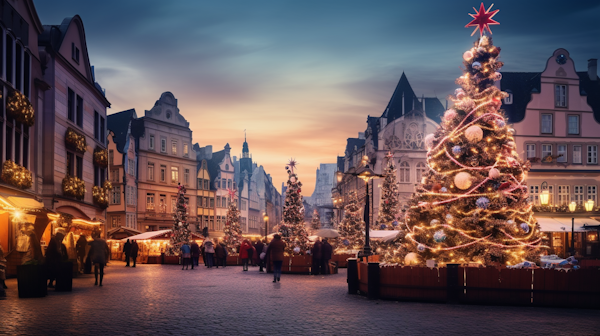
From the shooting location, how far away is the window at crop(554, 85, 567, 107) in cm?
4697

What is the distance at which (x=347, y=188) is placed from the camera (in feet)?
272

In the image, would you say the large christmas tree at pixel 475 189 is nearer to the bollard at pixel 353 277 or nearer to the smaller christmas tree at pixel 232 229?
the bollard at pixel 353 277

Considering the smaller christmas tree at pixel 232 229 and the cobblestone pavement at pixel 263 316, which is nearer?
the cobblestone pavement at pixel 263 316

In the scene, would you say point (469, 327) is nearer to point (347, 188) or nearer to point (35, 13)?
point (35, 13)

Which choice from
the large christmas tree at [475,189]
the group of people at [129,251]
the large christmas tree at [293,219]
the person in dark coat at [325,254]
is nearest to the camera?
the large christmas tree at [475,189]

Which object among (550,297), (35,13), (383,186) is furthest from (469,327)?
(383,186)

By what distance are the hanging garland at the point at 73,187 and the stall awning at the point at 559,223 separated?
2546 centimetres

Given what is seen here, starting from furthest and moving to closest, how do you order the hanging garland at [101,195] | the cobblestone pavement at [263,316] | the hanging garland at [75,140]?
the hanging garland at [101,195] → the hanging garland at [75,140] → the cobblestone pavement at [263,316]

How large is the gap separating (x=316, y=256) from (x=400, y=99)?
130 feet

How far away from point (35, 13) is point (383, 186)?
32.2 m

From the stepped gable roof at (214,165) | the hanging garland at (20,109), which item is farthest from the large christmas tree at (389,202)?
the hanging garland at (20,109)

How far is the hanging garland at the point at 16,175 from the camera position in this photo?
68.6 ft

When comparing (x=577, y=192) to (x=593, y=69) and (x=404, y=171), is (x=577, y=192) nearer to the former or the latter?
(x=593, y=69)

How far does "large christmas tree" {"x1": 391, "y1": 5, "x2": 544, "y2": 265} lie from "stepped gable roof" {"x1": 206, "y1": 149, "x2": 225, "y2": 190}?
202ft
